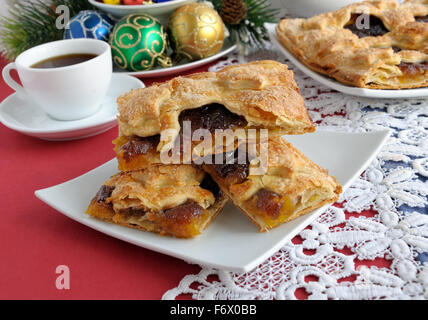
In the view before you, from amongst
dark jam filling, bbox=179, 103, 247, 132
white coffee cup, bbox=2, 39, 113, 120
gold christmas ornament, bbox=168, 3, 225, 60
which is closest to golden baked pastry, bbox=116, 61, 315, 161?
dark jam filling, bbox=179, 103, 247, 132

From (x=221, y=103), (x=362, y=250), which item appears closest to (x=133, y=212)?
(x=221, y=103)

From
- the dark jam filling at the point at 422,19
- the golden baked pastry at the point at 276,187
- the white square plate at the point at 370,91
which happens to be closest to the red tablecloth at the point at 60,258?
the golden baked pastry at the point at 276,187

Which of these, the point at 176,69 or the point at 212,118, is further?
the point at 176,69

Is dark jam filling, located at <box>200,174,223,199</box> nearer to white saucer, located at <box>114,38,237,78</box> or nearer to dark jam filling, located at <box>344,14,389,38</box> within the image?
white saucer, located at <box>114,38,237,78</box>

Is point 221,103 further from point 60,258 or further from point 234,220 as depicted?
point 60,258
